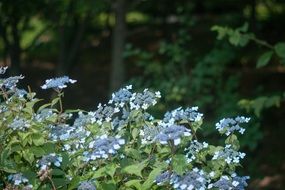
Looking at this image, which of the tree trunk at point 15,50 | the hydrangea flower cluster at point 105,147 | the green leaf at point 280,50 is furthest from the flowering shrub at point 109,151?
the tree trunk at point 15,50

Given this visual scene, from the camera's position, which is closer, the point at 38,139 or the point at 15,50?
the point at 38,139

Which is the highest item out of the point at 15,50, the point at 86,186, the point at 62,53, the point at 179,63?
the point at 179,63

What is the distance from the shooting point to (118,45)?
6273 millimetres

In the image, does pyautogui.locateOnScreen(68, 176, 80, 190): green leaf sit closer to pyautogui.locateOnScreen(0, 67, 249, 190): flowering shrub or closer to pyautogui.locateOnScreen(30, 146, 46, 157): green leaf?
pyautogui.locateOnScreen(0, 67, 249, 190): flowering shrub

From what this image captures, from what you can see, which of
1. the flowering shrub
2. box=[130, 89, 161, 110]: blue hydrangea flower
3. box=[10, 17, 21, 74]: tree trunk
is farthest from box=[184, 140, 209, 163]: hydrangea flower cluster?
box=[10, 17, 21, 74]: tree trunk

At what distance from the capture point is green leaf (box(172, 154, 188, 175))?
236cm

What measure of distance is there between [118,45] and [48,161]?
12.9 feet

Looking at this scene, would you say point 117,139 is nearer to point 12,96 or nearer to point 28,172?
point 28,172

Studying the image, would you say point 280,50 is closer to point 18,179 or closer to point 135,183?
point 135,183

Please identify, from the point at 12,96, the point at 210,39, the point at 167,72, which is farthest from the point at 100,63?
the point at 12,96

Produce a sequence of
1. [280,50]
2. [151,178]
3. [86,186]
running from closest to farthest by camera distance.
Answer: [86,186], [151,178], [280,50]

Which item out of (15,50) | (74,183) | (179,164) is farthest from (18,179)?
(15,50)

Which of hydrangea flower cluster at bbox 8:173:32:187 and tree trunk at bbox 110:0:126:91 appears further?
tree trunk at bbox 110:0:126:91

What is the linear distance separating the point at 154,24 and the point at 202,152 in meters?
10.2
